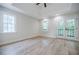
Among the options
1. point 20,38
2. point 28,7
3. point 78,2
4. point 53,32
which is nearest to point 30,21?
point 28,7

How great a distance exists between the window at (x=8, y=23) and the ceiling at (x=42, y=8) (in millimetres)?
247

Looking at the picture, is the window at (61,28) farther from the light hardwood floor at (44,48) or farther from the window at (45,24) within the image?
the window at (45,24)

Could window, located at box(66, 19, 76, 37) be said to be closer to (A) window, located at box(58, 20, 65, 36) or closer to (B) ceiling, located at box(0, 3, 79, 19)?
(A) window, located at box(58, 20, 65, 36)

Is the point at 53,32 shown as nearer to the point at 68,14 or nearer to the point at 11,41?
the point at 68,14

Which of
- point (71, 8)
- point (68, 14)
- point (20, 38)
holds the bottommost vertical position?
point (20, 38)

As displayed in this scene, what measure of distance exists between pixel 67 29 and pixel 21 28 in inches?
45.4

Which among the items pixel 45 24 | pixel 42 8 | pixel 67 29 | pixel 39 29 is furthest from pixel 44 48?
pixel 42 8

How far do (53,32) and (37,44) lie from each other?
1.69 ft

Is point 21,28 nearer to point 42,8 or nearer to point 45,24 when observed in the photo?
point 45,24

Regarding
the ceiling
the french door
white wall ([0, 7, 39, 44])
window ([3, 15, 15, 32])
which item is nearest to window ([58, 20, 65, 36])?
the french door

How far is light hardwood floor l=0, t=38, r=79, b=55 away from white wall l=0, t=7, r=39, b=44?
168mm

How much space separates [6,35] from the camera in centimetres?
213

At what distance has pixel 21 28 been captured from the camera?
2250 mm

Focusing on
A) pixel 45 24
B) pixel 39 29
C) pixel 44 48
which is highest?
pixel 45 24
